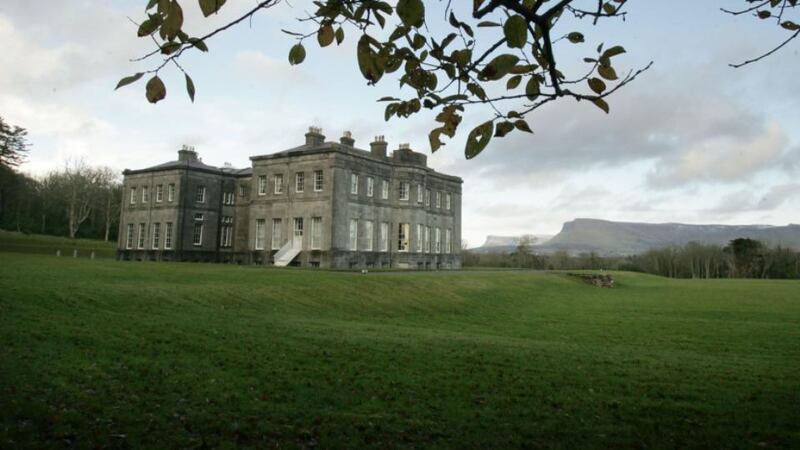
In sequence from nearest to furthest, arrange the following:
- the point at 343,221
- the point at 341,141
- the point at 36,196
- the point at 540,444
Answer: the point at 540,444
the point at 343,221
the point at 341,141
the point at 36,196

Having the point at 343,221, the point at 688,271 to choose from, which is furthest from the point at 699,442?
the point at 688,271

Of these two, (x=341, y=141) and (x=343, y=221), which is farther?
(x=341, y=141)

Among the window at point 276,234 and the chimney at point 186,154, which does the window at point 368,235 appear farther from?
the chimney at point 186,154

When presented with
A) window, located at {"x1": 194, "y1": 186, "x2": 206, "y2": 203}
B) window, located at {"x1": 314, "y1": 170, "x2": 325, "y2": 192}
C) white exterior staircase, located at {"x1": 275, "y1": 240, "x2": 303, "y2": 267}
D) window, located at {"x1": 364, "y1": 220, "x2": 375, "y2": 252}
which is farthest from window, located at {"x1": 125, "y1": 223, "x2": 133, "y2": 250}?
window, located at {"x1": 364, "y1": 220, "x2": 375, "y2": 252}

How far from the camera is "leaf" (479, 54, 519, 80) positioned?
3.17 meters

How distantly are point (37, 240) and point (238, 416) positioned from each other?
75.0 m

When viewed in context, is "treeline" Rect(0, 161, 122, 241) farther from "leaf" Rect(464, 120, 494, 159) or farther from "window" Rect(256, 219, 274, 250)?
"leaf" Rect(464, 120, 494, 159)

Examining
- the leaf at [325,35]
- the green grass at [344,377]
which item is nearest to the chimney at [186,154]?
the green grass at [344,377]

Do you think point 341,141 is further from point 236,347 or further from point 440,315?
point 236,347

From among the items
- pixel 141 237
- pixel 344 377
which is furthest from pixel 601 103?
pixel 141 237

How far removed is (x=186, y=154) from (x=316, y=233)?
19927 mm

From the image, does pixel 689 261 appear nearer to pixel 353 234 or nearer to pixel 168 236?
pixel 353 234

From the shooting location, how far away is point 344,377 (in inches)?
377

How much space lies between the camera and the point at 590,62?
374cm
